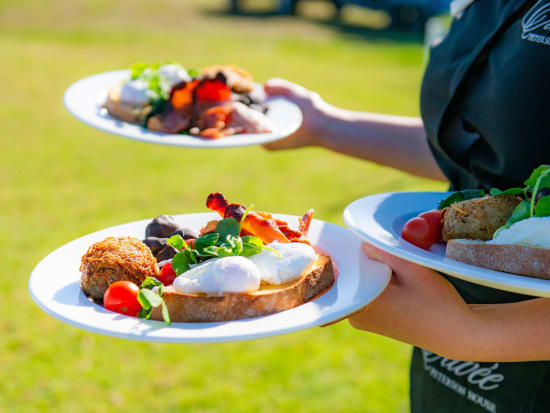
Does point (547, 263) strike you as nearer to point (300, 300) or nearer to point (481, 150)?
point (300, 300)

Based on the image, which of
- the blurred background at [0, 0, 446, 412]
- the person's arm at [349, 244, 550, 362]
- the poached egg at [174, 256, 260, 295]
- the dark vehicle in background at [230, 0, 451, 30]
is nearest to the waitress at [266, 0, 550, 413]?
the person's arm at [349, 244, 550, 362]

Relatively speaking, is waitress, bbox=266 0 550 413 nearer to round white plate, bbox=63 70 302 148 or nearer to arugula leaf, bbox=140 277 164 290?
arugula leaf, bbox=140 277 164 290

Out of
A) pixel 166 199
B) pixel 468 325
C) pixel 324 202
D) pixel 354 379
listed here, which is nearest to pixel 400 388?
pixel 354 379

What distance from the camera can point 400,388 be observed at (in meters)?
4.84

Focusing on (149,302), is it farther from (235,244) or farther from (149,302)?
(235,244)

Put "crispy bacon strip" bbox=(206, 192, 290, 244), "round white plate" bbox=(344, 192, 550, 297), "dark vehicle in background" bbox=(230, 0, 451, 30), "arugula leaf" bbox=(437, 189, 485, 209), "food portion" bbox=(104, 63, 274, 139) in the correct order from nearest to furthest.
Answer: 1. "round white plate" bbox=(344, 192, 550, 297)
2. "crispy bacon strip" bbox=(206, 192, 290, 244)
3. "arugula leaf" bbox=(437, 189, 485, 209)
4. "food portion" bbox=(104, 63, 274, 139)
5. "dark vehicle in background" bbox=(230, 0, 451, 30)

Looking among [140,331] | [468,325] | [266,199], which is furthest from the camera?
[266,199]

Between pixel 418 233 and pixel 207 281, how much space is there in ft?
1.86

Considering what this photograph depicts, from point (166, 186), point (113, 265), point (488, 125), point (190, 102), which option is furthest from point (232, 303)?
point (166, 186)

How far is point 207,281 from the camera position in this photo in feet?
5.46

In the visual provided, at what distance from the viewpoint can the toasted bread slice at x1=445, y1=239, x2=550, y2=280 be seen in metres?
1.60

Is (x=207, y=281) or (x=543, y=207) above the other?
(x=543, y=207)

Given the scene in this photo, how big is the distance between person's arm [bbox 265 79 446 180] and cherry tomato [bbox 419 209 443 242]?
115cm

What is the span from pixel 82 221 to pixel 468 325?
22.5 ft
